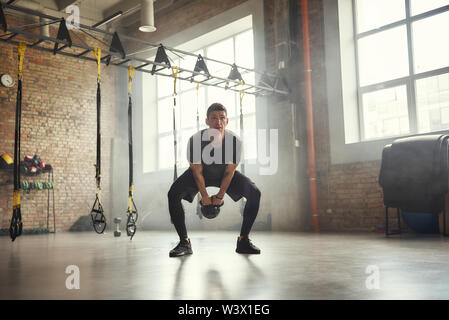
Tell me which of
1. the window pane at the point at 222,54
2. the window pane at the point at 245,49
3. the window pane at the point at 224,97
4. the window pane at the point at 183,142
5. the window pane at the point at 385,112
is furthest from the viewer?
the window pane at the point at 183,142

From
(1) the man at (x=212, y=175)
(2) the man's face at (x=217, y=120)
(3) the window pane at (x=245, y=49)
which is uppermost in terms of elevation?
(3) the window pane at (x=245, y=49)

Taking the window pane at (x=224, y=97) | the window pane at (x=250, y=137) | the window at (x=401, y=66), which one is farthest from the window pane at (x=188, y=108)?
the window at (x=401, y=66)

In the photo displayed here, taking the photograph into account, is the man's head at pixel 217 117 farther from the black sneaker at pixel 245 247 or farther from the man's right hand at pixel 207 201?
the black sneaker at pixel 245 247

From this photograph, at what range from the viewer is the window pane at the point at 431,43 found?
6.40 metres

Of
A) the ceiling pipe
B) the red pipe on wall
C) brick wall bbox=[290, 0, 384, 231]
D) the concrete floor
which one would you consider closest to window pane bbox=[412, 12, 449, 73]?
brick wall bbox=[290, 0, 384, 231]

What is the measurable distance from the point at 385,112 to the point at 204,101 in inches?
180

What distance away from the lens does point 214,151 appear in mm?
3783

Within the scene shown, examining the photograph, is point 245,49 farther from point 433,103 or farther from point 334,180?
point 433,103

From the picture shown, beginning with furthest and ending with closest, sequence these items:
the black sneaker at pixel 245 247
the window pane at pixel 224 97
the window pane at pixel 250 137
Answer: the window pane at pixel 224 97 < the window pane at pixel 250 137 < the black sneaker at pixel 245 247

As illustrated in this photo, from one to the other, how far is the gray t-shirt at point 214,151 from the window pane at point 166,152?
23.7ft

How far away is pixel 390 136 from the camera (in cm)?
681

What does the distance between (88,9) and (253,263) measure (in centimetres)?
979
